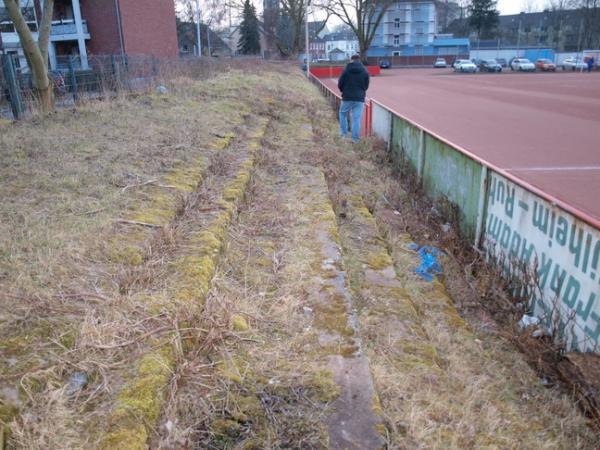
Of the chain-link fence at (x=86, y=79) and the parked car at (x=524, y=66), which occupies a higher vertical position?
the chain-link fence at (x=86, y=79)

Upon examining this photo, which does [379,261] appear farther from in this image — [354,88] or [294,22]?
[294,22]

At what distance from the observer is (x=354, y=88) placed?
11.6 m

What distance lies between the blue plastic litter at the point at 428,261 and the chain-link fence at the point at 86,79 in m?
8.85

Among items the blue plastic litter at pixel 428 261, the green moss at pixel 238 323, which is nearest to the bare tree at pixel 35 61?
the blue plastic litter at pixel 428 261

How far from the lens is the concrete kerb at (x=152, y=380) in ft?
7.21

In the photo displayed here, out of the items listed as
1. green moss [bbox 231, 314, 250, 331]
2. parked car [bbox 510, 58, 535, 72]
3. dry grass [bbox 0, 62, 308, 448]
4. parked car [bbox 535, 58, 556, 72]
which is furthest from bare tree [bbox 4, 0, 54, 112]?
parked car [bbox 535, 58, 556, 72]

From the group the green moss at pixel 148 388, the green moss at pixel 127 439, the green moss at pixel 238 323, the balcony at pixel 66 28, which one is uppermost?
the balcony at pixel 66 28

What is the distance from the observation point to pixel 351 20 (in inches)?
2400

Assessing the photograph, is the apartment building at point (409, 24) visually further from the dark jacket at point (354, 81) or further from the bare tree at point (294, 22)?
the dark jacket at point (354, 81)

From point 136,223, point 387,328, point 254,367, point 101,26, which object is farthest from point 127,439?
point 101,26

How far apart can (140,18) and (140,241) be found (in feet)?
111

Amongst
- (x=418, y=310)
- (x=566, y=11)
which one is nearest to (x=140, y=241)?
(x=418, y=310)

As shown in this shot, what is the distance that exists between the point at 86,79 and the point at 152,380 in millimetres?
13765

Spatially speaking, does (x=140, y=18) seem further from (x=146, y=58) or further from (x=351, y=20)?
(x=351, y=20)
